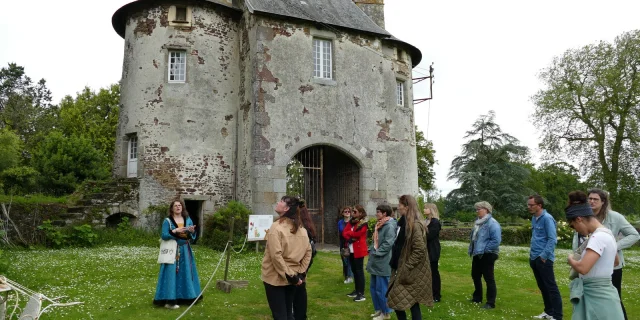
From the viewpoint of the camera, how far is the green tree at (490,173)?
3572cm

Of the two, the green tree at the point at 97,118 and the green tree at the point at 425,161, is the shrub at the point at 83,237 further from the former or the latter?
the green tree at the point at 425,161

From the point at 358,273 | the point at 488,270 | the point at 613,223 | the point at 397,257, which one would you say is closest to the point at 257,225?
the point at 358,273

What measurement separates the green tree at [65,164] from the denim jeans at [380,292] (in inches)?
824

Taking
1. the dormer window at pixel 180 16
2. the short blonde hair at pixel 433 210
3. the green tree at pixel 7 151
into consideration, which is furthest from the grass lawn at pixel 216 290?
the green tree at pixel 7 151

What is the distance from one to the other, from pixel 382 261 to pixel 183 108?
40.1 feet

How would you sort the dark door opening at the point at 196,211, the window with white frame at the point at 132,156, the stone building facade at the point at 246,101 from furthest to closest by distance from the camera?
the window with white frame at the point at 132,156
the dark door opening at the point at 196,211
the stone building facade at the point at 246,101

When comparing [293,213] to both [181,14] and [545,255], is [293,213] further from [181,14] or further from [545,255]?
[181,14]

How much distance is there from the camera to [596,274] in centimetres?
399

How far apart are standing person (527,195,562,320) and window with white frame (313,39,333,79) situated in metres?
11.5

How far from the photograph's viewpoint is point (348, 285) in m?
9.65

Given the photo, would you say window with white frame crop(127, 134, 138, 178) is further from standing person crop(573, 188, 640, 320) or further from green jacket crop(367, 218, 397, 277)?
standing person crop(573, 188, 640, 320)

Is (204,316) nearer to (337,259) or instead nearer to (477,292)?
(477,292)

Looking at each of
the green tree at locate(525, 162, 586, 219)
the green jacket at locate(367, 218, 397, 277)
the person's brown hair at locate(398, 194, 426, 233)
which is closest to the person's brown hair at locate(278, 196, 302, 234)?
the person's brown hair at locate(398, 194, 426, 233)

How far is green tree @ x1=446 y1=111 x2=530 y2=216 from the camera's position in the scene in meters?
35.7
